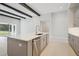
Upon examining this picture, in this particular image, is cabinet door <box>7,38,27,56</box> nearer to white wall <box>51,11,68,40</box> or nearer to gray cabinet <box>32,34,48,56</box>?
gray cabinet <box>32,34,48,56</box>

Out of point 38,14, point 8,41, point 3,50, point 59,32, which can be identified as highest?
point 38,14

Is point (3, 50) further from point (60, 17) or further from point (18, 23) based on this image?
point (60, 17)

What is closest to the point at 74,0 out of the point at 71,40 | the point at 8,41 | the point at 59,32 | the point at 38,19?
the point at 38,19

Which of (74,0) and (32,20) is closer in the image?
(74,0)

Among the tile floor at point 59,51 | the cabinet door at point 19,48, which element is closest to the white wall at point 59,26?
the tile floor at point 59,51

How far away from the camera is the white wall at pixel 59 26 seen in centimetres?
285

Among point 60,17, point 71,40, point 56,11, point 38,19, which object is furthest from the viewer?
point 71,40

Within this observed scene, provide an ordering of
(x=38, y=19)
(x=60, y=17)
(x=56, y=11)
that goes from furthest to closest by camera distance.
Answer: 1. (x=60, y=17)
2. (x=56, y=11)
3. (x=38, y=19)

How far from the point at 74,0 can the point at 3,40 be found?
2.12 m

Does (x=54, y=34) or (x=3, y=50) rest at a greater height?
(x=54, y=34)

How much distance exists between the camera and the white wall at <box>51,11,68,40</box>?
2852 mm

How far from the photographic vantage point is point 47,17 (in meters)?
2.76

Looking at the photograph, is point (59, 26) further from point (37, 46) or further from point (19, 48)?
point (19, 48)

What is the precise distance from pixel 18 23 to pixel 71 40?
6.56 ft
